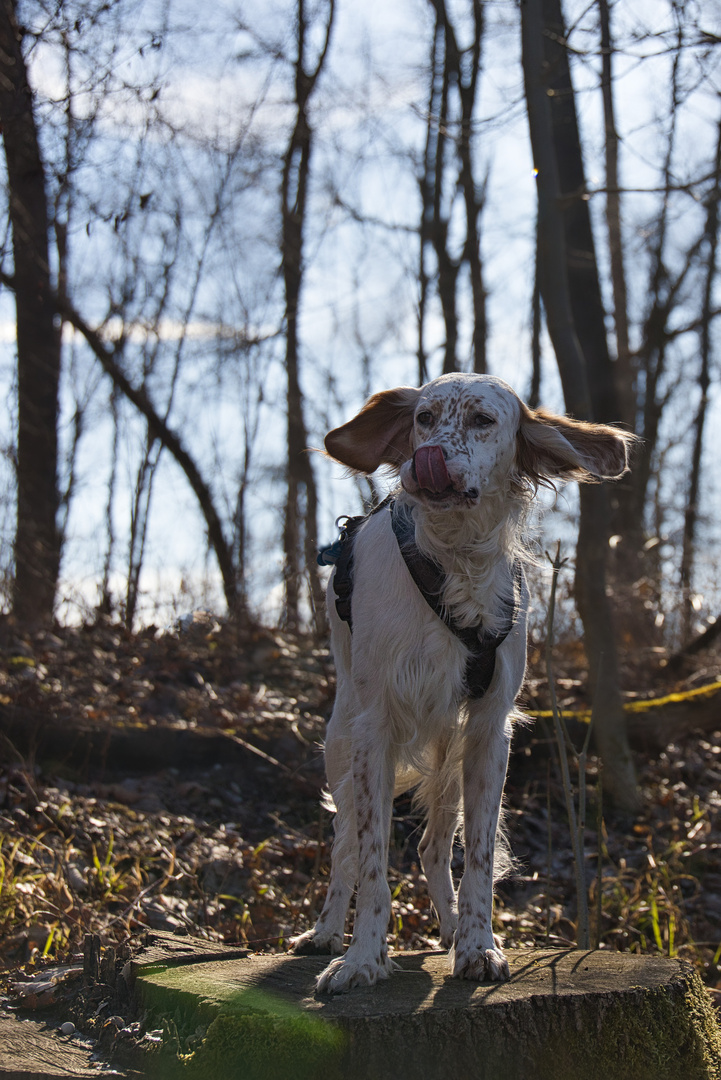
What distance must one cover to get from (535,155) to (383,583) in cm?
398

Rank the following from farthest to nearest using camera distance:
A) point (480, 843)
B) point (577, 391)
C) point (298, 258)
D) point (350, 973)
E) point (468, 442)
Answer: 1. point (298, 258)
2. point (577, 391)
3. point (480, 843)
4. point (468, 442)
5. point (350, 973)

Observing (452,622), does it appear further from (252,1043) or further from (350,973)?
(252,1043)

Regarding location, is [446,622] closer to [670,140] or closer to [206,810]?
[206,810]

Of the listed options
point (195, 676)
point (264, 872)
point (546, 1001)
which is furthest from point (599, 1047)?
point (195, 676)

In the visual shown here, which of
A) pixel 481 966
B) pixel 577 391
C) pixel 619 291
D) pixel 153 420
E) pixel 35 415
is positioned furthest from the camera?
pixel 619 291

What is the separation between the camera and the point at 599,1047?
97.4 inches

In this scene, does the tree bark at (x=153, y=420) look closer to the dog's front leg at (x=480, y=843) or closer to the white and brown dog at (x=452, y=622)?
the white and brown dog at (x=452, y=622)

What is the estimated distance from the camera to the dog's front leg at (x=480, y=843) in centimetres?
274

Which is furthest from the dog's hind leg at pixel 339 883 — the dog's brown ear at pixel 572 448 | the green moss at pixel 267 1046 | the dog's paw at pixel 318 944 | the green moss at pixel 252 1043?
the dog's brown ear at pixel 572 448

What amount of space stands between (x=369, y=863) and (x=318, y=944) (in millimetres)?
602

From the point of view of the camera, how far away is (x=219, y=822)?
5.43 m

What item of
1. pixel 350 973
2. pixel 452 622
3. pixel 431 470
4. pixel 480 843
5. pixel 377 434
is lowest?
pixel 350 973

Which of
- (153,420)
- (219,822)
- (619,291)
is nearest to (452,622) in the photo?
(219,822)

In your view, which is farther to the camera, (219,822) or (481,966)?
(219,822)
